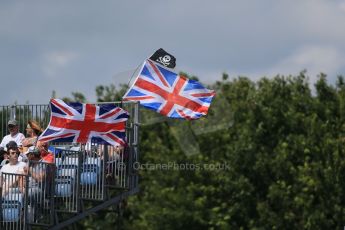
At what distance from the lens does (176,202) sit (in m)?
61.0

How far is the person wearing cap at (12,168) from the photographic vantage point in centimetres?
2356

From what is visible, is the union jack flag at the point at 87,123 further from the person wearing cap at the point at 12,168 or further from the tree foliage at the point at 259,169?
the tree foliage at the point at 259,169

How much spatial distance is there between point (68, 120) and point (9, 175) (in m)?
2.13

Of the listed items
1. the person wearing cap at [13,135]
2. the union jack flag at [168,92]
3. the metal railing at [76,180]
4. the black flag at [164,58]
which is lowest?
the metal railing at [76,180]

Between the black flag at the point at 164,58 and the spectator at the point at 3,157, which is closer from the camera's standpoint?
the spectator at the point at 3,157

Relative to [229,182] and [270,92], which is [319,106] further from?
[229,182]

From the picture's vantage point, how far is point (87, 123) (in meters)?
25.1

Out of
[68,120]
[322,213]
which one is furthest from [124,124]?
[322,213]

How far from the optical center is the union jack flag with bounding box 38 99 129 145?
980 inches

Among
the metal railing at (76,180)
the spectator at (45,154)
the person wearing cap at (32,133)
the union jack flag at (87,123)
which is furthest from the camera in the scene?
the person wearing cap at (32,133)

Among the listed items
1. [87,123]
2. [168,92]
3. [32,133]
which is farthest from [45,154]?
[168,92]

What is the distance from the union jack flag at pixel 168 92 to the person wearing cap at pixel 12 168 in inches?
118

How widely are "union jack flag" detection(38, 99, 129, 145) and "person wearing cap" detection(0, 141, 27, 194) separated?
3.80 feet

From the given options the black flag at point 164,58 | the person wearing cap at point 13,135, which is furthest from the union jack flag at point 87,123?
the black flag at point 164,58
